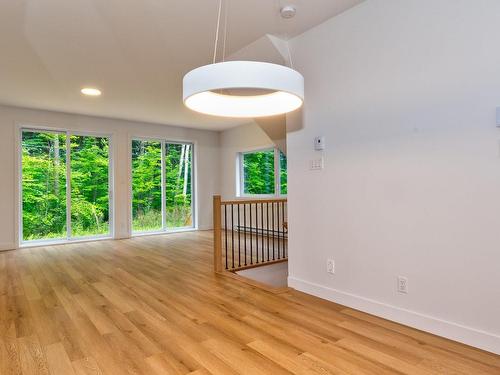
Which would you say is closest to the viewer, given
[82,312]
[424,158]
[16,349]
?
[16,349]

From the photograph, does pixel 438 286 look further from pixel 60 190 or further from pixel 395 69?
pixel 60 190

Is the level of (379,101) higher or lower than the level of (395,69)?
lower

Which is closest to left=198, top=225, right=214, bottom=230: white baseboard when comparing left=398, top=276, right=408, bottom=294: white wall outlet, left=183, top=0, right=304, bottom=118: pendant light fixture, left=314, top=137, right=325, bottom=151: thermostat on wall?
left=314, top=137, right=325, bottom=151: thermostat on wall

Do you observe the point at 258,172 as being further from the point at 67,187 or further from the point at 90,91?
the point at 67,187

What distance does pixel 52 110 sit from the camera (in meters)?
5.57

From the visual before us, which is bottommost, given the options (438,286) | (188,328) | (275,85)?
(188,328)

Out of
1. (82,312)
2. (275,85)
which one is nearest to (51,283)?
(82,312)

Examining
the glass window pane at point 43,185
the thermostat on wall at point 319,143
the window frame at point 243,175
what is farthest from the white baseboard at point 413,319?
the glass window pane at point 43,185

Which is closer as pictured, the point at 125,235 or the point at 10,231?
the point at 10,231

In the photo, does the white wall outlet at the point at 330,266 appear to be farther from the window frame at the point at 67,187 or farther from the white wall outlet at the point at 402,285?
the window frame at the point at 67,187

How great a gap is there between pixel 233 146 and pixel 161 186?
188 centimetres

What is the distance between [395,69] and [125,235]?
573cm

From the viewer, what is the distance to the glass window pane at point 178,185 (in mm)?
7086

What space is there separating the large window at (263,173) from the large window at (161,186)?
1.27m
